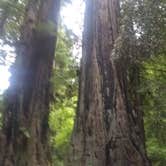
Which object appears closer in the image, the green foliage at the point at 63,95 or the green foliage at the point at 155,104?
the green foliage at the point at 155,104

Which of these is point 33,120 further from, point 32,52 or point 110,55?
point 110,55

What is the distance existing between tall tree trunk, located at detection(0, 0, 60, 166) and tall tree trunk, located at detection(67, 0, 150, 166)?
1.68 m

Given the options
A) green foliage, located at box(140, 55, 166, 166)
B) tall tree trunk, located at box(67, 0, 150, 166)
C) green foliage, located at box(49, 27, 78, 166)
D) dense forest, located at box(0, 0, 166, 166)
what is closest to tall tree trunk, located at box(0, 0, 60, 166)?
dense forest, located at box(0, 0, 166, 166)

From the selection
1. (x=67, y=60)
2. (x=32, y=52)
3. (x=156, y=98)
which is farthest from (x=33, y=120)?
(x=67, y=60)

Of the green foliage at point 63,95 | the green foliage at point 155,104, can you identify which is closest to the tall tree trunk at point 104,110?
the green foliage at point 155,104

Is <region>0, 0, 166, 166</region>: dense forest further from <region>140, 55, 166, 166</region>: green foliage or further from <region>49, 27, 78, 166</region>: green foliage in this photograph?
<region>49, 27, 78, 166</region>: green foliage

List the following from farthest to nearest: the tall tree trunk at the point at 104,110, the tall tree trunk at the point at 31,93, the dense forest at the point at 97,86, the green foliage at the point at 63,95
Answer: the green foliage at the point at 63,95
the tall tree trunk at the point at 31,93
the tall tree trunk at the point at 104,110
the dense forest at the point at 97,86

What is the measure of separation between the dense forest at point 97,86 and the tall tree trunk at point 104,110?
2 cm

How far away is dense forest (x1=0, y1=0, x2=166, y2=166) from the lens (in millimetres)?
8133

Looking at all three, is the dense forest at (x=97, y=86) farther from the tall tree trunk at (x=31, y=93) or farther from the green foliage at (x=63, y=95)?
the green foliage at (x=63, y=95)

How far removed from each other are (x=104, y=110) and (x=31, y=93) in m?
2.74

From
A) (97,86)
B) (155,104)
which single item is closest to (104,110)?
(97,86)

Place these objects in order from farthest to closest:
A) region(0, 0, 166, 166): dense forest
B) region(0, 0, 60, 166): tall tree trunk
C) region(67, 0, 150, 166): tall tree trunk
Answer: region(0, 0, 60, 166): tall tree trunk, region(67, 0, 150, 166): tall tree trunk, region(0, 0, 166, 166): dense forest

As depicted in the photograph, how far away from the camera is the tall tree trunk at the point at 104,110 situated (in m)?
8.30
